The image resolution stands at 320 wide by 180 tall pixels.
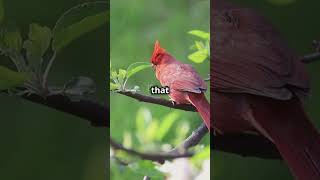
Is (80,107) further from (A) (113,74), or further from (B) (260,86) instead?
(B) (260,86)

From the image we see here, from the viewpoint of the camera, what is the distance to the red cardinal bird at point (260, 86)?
388 cm

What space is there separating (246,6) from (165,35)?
1.82ft

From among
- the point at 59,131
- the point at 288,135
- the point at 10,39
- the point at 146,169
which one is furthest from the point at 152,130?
the point at 10,39

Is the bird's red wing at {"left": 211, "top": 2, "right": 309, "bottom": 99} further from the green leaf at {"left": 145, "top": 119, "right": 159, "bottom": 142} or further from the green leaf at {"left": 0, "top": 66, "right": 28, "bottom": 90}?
the green leaf at {"left": 0, "top": 66, "right": 28, "bottom": 90}

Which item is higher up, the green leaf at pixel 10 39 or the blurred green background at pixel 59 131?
the green leaf at pixel 10 39

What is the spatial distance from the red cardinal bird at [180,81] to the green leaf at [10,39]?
0.86m

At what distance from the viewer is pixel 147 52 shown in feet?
13.0

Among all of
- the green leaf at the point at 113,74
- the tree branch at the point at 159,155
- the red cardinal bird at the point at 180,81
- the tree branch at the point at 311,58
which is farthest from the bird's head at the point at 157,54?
the tree branch at the point at 311,58

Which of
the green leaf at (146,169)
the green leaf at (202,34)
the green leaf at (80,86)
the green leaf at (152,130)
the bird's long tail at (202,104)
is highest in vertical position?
the green leaf at (202,34)

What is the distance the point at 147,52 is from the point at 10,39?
34.3 inches

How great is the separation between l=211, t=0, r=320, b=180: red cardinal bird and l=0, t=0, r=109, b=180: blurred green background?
0.74 metres

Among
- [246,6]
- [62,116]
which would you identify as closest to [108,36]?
[62,116]

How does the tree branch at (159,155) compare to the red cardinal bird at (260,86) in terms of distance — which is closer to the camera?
the red cardinal bird at (260,86)

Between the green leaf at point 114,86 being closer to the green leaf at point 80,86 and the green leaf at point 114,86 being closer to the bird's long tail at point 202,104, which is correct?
the green leaf at point 80,86
